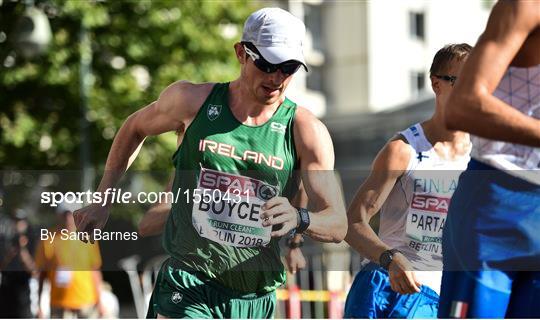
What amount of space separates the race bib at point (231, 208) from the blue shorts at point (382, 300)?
959mm

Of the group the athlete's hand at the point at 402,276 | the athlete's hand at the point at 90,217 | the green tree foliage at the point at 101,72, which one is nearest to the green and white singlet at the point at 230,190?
the athlete's hand at the point at 90,217

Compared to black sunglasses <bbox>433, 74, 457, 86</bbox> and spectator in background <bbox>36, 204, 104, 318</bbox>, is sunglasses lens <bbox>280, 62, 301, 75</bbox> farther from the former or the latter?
spectator in background <bbox>36, 204, 104, 318</bbox>

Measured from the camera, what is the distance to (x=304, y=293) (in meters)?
13.1

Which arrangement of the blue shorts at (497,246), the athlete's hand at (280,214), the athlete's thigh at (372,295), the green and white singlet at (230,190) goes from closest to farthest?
1. the blue shorts at (497,246)
2. the athlete's hand at (280,214)
3. the green and white singlet at (230,190)
4. the athlete's thigh at (372,295)

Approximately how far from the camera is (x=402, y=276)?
18.9 feet

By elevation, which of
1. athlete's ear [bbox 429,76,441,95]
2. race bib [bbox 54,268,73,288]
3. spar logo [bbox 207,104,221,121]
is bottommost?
race bib [bbox 54,268,73,288]

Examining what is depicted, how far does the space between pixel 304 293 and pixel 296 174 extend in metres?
7.75

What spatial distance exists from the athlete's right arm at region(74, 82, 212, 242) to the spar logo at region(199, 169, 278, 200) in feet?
0.93

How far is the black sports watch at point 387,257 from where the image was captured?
19.4ft

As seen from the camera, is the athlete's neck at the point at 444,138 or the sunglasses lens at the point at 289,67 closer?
the sunglasses lens at the point at 289,67

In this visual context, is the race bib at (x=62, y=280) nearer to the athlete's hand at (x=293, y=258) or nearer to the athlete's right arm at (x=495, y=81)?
the athlete's hand at (x=293, y=258)

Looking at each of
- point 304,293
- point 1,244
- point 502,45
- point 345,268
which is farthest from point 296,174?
point 304,293

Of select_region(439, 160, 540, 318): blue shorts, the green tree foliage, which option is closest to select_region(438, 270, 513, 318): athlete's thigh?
select_region(439, 160, 540, 318): blue shorts

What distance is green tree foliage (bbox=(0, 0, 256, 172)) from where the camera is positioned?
852 inches
